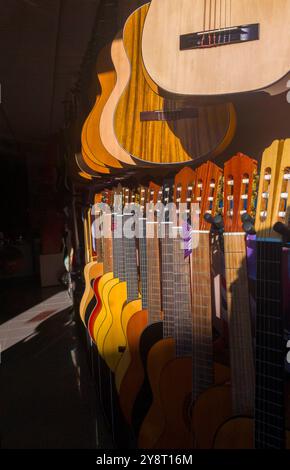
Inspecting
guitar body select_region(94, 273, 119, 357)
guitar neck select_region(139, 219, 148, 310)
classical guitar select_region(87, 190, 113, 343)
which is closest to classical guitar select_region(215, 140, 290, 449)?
guitar neck select_region(139, 219, 148, 310)

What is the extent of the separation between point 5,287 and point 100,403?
460 centimetres

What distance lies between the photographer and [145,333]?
137 cm

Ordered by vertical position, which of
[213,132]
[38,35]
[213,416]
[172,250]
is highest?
[38,35]

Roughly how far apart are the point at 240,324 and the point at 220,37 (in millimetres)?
619

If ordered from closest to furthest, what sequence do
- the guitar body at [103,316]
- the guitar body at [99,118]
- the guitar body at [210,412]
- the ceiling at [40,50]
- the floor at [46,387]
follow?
the guitar body at [210,412] → the guitar body at [99,118] → the guitar body at [103,316] → the floor at [46,387] → the ceiling at [40,50]

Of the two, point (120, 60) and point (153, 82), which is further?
point (120, 60)

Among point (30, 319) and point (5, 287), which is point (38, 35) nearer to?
point (30, 319)

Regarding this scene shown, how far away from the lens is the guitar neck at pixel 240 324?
969 millimetres

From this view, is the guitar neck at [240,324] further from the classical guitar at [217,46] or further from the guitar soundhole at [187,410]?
the classical guitar at [217,46]

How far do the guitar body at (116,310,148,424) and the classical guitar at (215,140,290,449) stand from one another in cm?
57

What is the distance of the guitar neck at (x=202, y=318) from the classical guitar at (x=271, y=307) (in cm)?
22

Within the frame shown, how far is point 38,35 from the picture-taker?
119 inches

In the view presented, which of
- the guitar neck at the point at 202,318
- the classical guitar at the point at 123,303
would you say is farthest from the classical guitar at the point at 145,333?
the guitar neck at the point at 202,318
